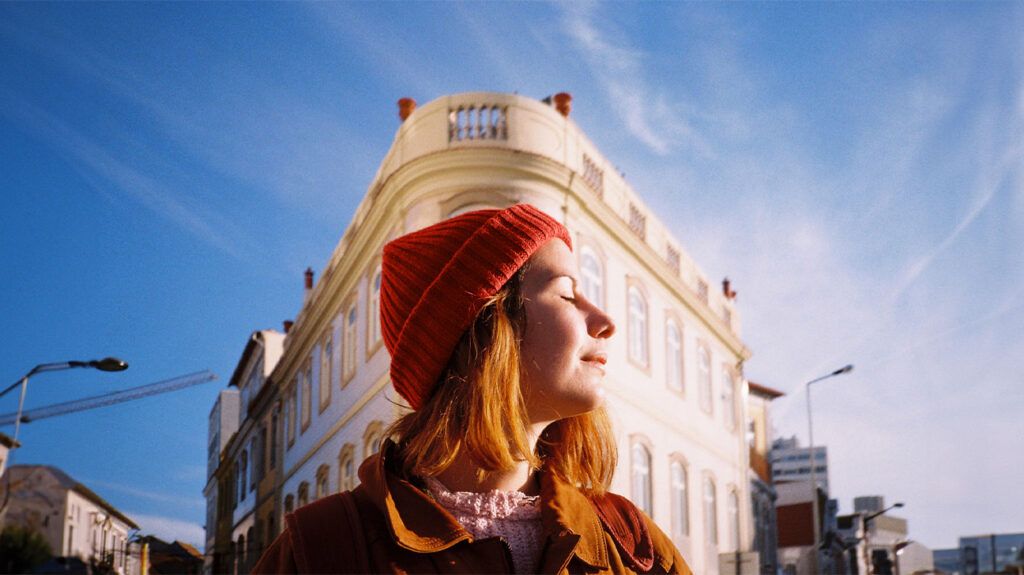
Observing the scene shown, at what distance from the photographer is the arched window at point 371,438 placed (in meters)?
16.2

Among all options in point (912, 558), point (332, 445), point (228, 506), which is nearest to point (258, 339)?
point (228, 506)

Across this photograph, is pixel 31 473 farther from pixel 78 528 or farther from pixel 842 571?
pixel 842 571

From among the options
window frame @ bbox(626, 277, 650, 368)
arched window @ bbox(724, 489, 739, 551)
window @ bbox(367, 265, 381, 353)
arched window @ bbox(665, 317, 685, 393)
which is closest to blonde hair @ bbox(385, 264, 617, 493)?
window @ bbox(367, 265, 381, 353)

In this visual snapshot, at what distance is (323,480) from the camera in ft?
67.1

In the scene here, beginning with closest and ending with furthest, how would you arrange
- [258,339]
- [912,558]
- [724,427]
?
[724,427], [258,339], [912,558]

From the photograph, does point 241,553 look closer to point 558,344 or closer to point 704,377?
point 704,377

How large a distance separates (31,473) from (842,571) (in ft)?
118

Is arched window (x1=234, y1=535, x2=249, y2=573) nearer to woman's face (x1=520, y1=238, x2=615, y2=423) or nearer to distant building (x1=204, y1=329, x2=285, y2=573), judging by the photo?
distant building (x1=204, y1=329, x2=285, y2=573)

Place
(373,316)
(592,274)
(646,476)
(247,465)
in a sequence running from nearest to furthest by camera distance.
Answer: (592,274)
(373,316)
(646,476)
(247,465)

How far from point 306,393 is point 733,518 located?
10.7m

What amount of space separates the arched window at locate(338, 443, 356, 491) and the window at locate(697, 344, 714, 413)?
8.07 m

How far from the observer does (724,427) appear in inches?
934

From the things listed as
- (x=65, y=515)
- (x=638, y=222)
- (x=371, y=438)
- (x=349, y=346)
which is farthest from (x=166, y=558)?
(x=638, y=222)

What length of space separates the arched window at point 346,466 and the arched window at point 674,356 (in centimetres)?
627
